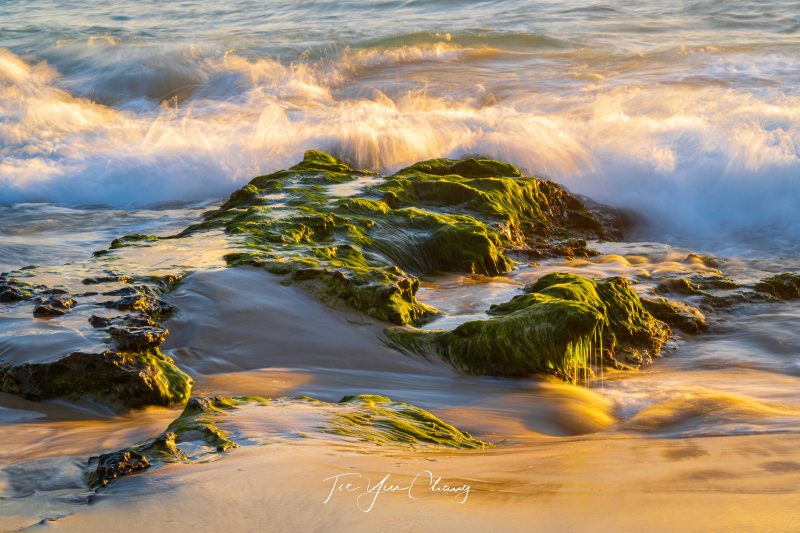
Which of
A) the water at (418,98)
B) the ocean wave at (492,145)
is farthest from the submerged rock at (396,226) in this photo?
the water at (418,98)

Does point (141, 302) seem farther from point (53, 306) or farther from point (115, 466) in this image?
point (115, 466)

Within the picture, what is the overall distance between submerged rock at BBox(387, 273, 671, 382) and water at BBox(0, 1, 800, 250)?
3.12 meters

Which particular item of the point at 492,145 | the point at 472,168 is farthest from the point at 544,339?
the point at 492,145

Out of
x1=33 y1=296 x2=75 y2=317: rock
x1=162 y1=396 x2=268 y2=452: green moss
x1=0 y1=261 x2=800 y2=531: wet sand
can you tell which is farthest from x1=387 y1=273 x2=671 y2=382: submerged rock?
x1=33 y1=296 x2=75 y2=317: rock

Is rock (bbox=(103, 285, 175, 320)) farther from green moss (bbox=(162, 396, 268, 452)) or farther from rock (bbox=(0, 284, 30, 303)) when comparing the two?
green moss (bbox=(162, 396, 268, 452))

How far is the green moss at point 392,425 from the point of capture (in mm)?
2900

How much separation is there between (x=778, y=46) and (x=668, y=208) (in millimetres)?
7801

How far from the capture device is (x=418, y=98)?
12672 millimetres

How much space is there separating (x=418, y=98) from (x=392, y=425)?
1004 cm

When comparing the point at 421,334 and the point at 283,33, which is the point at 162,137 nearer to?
the point at 421,334

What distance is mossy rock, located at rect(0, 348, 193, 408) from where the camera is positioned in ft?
10.6

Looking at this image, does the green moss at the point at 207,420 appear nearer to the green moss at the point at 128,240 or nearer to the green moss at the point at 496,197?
the green moss at the point at 128,240

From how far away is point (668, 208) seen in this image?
8.09 m

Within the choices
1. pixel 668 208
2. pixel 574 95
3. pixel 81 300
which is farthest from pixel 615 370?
pixel 574 95
